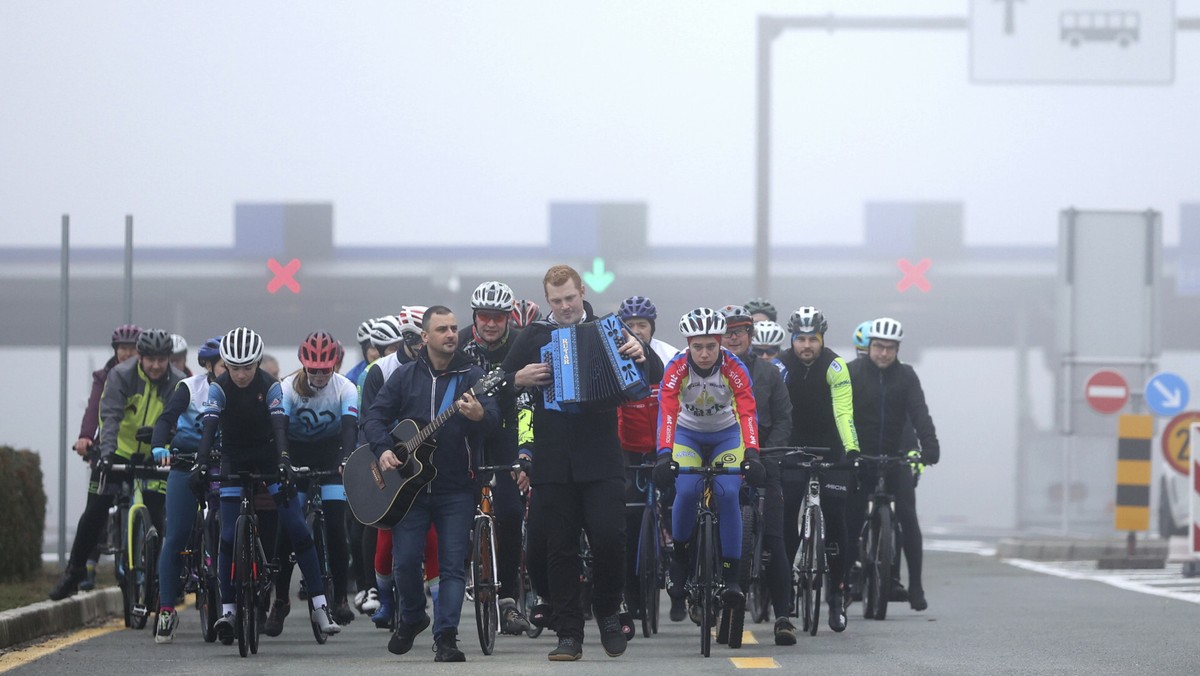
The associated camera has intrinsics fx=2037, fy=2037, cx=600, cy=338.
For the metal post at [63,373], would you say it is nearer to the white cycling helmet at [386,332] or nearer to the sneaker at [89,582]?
the sneaker at [89,582]

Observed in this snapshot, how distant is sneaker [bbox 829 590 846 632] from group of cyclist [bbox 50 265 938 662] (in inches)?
→ 0.5

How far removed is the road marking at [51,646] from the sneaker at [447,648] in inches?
80.7

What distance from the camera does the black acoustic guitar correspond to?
9914 mm

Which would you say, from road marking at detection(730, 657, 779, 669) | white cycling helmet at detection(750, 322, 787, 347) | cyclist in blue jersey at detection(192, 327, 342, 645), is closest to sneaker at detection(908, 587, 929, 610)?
white cycling helmet at detection(750, 322, 787, 347)

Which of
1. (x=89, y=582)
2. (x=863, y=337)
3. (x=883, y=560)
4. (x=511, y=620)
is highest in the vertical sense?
(x=863, y=337)

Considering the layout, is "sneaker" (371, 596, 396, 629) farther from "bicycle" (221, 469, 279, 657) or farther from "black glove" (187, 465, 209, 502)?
"black glove" (187, 465, 209, 502)

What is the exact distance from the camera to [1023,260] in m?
44.9

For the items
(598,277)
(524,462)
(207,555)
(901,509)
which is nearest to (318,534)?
(207,555)

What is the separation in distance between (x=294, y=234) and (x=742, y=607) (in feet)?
105

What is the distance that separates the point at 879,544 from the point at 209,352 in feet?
14.6

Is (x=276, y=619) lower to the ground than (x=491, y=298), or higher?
lower

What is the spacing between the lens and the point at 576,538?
10.3 metres

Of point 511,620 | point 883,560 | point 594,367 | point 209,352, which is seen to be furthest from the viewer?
point 883,560

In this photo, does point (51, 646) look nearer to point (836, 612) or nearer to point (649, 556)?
point (649, 556)
